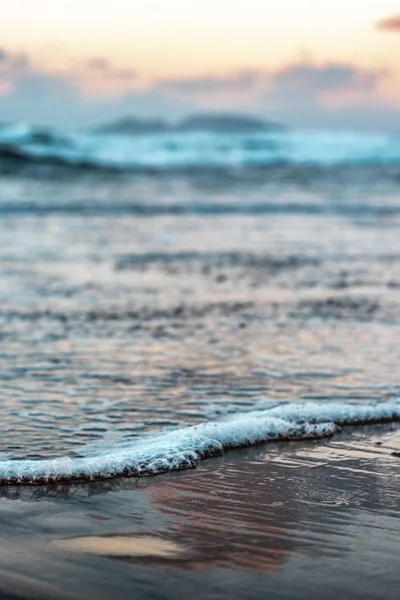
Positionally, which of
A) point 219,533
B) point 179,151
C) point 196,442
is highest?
point 179,151

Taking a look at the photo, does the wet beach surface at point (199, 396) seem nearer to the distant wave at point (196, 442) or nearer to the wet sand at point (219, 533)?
the wet sand at point (219, 533)

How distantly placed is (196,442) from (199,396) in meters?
0.97

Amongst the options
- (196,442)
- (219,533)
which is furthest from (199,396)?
(219,533)

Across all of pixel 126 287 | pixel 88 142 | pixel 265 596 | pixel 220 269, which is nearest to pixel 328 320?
pixel 126 287

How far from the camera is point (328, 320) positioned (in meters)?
8.00

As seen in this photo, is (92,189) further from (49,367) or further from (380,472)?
(380,472)

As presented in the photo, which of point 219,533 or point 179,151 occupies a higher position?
point 179,151

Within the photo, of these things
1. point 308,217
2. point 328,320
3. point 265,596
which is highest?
point 308,217

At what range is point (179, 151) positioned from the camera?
44.3 meters

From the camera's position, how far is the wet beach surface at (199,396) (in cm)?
323

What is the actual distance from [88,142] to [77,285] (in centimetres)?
3562

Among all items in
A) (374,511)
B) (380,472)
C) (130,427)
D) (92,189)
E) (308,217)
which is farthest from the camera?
(92,189)

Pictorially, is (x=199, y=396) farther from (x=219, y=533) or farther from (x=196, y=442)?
(x=219, y=533)

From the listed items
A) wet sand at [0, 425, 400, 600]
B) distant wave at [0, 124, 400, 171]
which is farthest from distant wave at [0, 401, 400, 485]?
distant wave at [0, 124, 400, 171]
